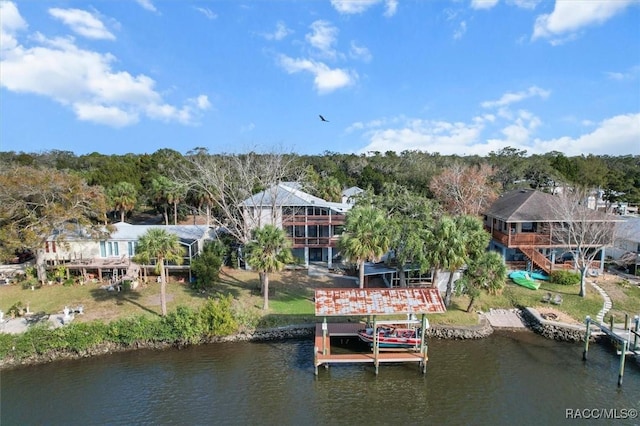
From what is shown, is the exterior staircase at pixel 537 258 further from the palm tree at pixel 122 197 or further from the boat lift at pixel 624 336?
the palm tree at pixel 122 197

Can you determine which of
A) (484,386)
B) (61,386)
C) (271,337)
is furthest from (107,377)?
(484,386)

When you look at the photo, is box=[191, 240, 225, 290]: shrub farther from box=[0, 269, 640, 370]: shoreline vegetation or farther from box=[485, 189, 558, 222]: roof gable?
box=[485, 189, 558, 222]: roof gable

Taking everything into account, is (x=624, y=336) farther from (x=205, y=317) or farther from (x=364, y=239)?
(x=205, y=317)

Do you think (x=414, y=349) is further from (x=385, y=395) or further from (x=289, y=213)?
Result: (x=289, y=213)

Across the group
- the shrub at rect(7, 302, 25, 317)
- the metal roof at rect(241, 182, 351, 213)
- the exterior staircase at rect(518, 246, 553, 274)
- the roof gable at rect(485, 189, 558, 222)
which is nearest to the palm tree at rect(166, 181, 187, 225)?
the metal roof at rect(241, 182, 351, 213)

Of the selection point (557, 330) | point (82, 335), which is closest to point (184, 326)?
point (82, 335)

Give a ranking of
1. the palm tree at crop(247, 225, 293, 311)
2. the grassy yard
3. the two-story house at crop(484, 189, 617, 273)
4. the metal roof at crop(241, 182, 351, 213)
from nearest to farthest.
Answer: the palm tree at crop(247, 225, 293, 311) < the grassy yard < the two-story house at crop(484, 189, 617, 273) < the metal roof at crop(241, 182, 351, 213)
